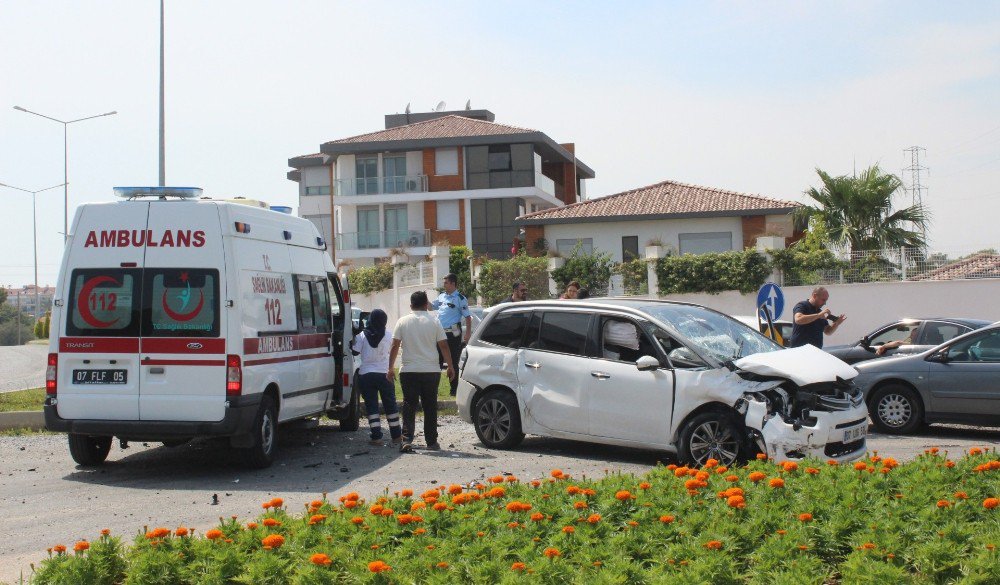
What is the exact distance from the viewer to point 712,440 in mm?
10227

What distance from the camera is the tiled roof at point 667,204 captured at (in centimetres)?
4547

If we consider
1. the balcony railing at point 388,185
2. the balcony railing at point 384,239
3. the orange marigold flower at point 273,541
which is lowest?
the orange marigold flower at point 273,541

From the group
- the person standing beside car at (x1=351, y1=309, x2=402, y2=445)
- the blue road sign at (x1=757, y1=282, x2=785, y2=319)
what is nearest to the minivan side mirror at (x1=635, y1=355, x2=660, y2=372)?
the person standing beside car at (x1=351, y1=309, x2=402, y2=445)

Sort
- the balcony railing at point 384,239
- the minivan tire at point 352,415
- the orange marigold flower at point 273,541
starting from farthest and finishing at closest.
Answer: the balcony railing at point 384,239, the minivan tire at point 352,415, the orange marigold flower at point 273,541

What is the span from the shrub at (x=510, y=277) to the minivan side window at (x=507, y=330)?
2209 cm

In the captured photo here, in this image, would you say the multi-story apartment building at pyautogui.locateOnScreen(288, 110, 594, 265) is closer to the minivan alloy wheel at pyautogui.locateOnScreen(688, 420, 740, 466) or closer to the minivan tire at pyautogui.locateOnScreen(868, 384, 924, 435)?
the minivan tire at pyautogui.locateOnScreen(868, 384, 924, 435)

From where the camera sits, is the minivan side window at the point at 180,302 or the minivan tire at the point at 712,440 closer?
the minivan tire at the point at 712,440

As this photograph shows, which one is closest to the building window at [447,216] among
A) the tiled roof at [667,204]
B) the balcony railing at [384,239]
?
the balcony railing at [384,239]

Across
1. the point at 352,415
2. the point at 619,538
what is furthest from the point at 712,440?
the point at 352,415

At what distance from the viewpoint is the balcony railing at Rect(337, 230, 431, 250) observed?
57938mm

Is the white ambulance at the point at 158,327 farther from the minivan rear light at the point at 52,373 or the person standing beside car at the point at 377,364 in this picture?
the person standing beside car at the point at 377,364

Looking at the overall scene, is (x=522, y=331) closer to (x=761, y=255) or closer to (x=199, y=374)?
(x=199, y=374)

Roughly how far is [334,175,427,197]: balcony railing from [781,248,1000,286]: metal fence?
96.0ft

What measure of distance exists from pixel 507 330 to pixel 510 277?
902 inches
